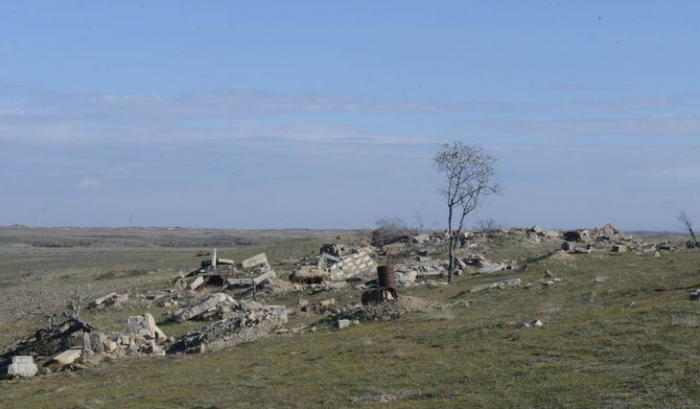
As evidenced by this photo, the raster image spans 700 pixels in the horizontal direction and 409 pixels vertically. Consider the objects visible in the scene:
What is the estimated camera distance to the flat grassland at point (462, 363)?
13820 millimetres

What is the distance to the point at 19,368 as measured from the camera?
2141 cm

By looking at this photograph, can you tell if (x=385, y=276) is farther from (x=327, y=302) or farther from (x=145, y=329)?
(x=145, y=329)

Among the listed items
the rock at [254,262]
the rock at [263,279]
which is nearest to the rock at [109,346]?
the rock at [263,279]

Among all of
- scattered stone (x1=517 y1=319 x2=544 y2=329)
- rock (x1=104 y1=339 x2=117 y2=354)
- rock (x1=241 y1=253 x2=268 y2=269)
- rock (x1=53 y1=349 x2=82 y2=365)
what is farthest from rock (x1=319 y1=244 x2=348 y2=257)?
scattered stone (x1=517 y1=319 x2=544 y2=329)

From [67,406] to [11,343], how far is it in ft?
36.9

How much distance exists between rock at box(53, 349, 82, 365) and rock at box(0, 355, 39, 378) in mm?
755

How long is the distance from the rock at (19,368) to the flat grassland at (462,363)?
19.6 inches

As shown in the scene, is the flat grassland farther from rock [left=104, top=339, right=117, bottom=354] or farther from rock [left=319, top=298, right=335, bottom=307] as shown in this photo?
rock [left=319, top=298, right=335, bottom=307]

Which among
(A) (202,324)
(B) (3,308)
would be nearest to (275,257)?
(B) (3,308)

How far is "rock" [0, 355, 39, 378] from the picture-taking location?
21.3 metres

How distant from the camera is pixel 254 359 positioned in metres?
20.2

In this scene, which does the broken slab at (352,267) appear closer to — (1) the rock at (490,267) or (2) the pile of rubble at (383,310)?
(1) the rock at (490,267)

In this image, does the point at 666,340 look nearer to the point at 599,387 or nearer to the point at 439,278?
the point at 599,387

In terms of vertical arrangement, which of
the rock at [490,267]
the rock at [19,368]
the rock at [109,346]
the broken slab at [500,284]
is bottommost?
the rock at [19,368]
